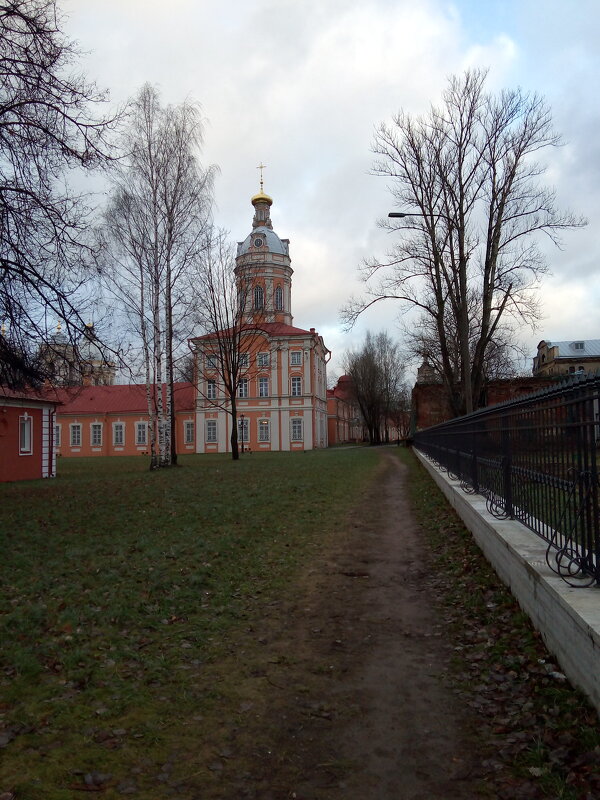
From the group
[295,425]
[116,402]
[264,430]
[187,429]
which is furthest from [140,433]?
[295,425]

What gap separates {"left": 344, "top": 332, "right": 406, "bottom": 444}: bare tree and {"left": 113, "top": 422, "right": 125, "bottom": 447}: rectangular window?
25.9 metres

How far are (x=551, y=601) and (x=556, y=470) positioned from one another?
1077 millimetres

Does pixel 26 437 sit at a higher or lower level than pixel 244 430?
lower

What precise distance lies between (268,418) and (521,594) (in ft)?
173

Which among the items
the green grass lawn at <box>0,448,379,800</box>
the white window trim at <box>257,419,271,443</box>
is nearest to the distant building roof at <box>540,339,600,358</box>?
the white window trim at <box>257,419,271,443</box>

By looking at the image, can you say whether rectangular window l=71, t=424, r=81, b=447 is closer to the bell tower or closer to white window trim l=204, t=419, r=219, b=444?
white window trim l=204, t=419, r=219, b=444

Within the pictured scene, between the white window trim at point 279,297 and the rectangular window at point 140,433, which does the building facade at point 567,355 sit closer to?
the white window trim at point 279,297

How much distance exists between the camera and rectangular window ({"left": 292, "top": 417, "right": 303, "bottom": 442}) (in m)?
57.1

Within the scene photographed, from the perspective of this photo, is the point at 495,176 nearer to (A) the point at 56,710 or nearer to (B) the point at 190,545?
(B) the point at 190,545

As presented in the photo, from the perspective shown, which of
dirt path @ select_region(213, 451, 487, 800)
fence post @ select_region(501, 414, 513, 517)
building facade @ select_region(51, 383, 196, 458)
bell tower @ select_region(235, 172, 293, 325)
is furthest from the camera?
building facade @ select_region(51, 383, 196, 458)

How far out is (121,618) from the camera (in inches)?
209

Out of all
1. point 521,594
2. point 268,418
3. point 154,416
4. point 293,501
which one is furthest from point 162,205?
point 268,418

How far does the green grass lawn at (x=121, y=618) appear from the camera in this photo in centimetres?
326

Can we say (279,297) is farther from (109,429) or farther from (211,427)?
(109,429)
